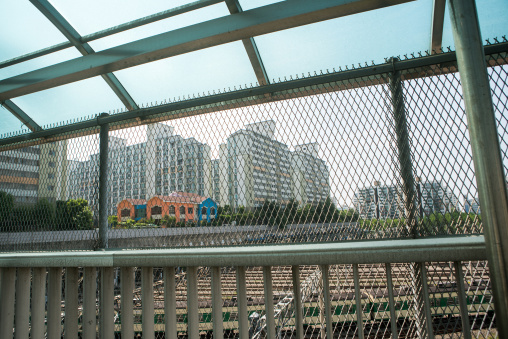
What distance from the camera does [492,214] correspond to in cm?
106

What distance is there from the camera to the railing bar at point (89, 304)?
155cm

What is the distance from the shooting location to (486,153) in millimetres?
1071

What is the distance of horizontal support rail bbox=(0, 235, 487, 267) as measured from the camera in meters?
1.17

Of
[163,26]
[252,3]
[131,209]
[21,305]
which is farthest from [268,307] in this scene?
[163,26]

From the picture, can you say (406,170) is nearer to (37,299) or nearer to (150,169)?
(150,169)

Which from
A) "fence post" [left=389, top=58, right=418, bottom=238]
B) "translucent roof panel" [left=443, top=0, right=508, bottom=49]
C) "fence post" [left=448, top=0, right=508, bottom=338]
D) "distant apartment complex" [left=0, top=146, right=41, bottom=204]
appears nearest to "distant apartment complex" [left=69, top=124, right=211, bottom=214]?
"distant apartment complex" [left=0, top=146, right=41, bottom=204]

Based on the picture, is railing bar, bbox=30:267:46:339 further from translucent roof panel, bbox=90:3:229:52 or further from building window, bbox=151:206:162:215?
translucent roof panel, bbox=90:3:229:52

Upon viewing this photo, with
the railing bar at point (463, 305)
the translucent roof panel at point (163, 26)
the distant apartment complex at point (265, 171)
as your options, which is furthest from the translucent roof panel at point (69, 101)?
the railing bar at point (463, 305)

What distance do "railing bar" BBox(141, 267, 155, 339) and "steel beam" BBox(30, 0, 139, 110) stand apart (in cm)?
252

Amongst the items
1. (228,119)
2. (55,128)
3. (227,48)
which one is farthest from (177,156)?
(55,128)

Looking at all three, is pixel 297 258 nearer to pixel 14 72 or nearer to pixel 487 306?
pixel 487 306

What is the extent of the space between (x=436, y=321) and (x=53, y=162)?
3.79 m

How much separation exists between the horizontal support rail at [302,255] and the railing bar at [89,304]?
84mm

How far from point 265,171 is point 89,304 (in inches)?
61.7
